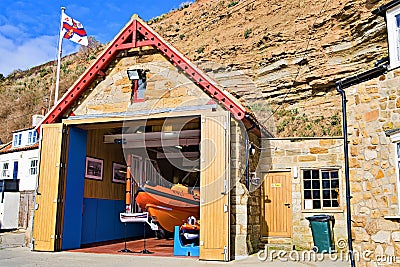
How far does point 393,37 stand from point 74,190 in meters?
8.90

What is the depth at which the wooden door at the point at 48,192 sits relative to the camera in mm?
11430

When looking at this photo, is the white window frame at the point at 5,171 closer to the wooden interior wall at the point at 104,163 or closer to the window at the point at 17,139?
the window at the point at 17,139

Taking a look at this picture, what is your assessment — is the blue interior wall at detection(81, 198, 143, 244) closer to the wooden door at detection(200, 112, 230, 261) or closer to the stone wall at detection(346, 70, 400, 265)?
the wooden door at detection(200, 112, 230, 261)

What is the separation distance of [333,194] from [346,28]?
15.0 meters

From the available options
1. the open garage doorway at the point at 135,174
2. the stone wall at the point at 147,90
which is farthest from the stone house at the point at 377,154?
the open garage doorway at the point at 135,174

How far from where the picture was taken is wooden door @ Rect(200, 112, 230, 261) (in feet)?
32.3

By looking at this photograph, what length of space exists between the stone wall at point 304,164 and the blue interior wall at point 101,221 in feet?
17.2

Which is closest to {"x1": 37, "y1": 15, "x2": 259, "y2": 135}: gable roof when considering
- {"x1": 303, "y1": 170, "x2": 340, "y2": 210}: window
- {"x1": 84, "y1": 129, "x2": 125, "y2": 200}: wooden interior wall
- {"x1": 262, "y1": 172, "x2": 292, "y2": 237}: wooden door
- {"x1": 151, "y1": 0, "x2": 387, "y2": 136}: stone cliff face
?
{"x1": 84, "y1": 129, "x2": 125, "y2": 200}: wooden interior wall

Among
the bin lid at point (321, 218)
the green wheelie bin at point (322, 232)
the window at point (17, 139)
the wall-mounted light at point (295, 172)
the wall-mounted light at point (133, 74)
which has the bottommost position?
the green wheelie bin at point (322, 232)

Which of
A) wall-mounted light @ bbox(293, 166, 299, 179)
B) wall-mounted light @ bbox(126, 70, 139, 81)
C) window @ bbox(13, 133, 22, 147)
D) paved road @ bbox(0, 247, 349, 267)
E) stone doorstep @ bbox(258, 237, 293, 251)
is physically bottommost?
paved road @ bbox(0, 247, 349, 267)

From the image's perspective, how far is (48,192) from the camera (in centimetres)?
1169

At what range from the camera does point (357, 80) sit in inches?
A: 354

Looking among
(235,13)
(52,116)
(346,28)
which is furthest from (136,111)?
(235,13)

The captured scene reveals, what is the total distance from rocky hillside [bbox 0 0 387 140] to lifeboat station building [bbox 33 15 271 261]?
1170 cm
